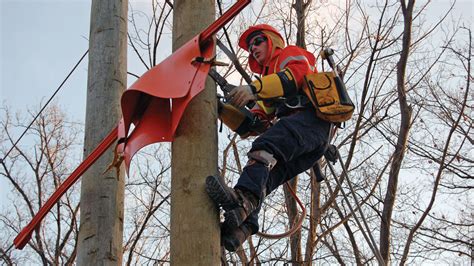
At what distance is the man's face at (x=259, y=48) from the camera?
3428mm

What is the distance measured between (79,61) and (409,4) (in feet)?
14.7

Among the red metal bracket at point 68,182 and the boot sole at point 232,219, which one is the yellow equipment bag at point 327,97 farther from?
the red metal bracket at point 68,182

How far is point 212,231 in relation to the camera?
2.13 metres

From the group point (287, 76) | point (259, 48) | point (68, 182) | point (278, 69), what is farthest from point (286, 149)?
point (68, 182)

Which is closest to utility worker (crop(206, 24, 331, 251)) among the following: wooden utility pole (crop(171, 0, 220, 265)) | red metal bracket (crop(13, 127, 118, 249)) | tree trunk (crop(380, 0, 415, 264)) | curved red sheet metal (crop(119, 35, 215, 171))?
wooden utility pole (crop(171, 0, 220, 265))

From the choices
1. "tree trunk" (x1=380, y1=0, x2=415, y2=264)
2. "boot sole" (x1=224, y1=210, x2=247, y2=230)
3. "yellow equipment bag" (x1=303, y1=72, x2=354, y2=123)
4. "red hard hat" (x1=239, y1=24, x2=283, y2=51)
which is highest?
"tree trunk" (x1=380, y1=0, x2=415, y2=264)

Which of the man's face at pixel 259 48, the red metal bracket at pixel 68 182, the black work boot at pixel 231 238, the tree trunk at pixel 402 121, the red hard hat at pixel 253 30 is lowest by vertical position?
the black work boot at pixel 231 238

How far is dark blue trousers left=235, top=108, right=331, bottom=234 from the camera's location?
2.78 meters

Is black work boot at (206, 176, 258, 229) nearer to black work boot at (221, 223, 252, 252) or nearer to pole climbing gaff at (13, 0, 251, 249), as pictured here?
black work boot at (221, 223, 252, 252)

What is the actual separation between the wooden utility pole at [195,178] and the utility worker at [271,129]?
138 millimetres

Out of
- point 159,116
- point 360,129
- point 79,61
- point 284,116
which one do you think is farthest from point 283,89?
point 360,129

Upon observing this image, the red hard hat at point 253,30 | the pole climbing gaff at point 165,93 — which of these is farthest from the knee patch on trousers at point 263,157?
the red hard hat at point 253,30

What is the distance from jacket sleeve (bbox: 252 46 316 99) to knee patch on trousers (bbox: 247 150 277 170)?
0.85ft

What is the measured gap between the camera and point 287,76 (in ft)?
10.1
